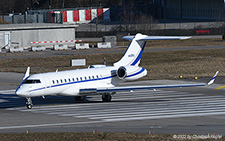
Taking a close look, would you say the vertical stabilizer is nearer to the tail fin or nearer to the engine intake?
the tail fin

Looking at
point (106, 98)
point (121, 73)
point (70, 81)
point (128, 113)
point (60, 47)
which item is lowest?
point (128, 113)

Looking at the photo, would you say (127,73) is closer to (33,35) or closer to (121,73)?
(121,73)

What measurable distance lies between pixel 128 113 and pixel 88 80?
20.5 ft

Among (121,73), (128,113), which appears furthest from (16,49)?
(128,113)

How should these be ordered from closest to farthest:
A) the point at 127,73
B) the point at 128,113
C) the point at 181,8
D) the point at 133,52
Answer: the point at 128,113, the point at 127,73, the point at 133,52, the point at 181,8

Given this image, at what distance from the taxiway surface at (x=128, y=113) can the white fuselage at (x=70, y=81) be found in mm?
1377

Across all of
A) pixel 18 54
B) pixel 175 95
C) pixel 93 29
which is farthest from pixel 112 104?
pixel 93 29

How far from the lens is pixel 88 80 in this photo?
3816 centimetres

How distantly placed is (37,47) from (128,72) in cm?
4628

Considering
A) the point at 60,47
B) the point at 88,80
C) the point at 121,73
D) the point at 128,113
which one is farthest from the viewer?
the point at 60,47

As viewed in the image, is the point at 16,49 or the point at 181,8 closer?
the point at 16,49

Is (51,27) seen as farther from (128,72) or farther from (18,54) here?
(128,72)

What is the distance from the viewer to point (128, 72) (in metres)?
39.6

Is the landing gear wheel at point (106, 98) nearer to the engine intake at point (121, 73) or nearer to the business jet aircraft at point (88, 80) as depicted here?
the business jet aircraft at point (88, 80)
